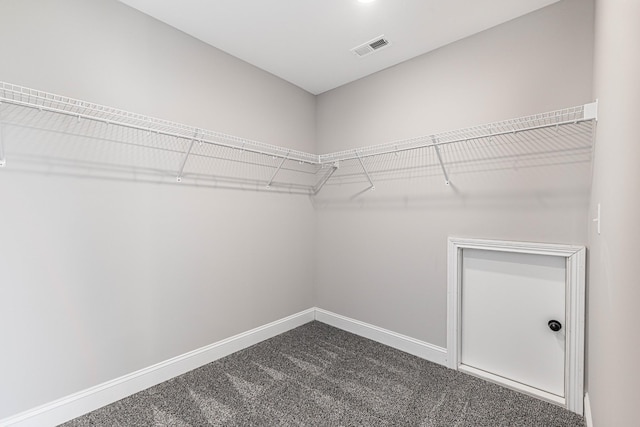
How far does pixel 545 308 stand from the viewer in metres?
2.03

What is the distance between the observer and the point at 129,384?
2027 mm

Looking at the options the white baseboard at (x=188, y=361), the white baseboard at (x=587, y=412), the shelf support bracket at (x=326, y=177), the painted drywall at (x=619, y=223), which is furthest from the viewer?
the shelf support bracket at (x=326, y=177)

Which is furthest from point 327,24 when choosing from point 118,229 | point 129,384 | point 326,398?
point 129,384

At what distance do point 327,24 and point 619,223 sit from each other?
2134 millimetres

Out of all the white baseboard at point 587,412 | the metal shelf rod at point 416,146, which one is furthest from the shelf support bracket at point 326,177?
the white baseboard at point 587,412

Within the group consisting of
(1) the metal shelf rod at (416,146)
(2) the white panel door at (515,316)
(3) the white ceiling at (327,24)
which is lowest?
(2) the white panel door at (515,316)

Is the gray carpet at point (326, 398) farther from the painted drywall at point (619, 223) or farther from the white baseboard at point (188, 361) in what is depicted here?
the painted drywall at point (619, 223)

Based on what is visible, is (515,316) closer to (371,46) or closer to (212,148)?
(371,46)

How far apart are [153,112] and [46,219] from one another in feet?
3.18

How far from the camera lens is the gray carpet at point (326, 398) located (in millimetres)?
1802

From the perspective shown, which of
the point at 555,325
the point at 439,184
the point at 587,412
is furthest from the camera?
the point at 439,184

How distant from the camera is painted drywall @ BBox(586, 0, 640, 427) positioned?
78 centimetres

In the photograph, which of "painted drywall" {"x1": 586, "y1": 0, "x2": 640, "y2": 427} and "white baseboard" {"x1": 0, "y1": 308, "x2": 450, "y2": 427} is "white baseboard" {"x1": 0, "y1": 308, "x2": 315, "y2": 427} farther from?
"painted drywall" {"x1": 586, "y1": 0, "x2": 640, "y2": 427}

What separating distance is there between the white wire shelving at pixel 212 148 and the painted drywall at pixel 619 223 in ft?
1.76
